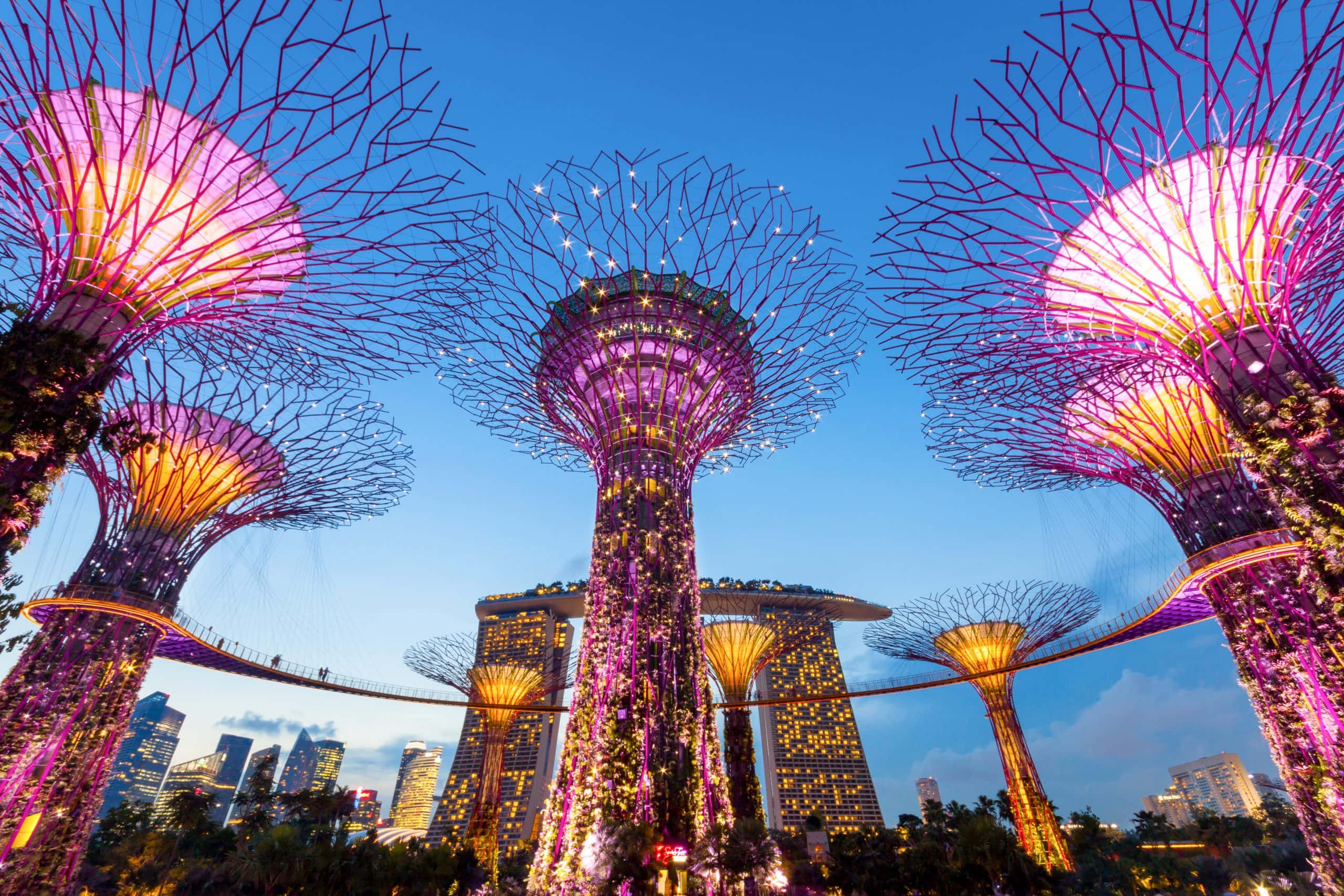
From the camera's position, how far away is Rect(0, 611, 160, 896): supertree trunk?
1247 cm

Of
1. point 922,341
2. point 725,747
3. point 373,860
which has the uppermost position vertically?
point 922,341

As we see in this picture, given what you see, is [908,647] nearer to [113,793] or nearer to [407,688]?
[407,688]

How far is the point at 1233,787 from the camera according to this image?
4975 inches

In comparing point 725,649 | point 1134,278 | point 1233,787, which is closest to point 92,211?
point 1134,278

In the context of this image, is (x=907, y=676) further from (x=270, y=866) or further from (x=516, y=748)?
(x=516, y=748)

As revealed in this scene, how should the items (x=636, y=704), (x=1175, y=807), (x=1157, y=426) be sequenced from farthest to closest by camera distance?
1. (x=1175, y=807)
2. (x=1157, y=426)
3. (x=636, y=704)

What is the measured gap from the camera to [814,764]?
70.5m

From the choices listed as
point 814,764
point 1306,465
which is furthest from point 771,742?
point 1306,465

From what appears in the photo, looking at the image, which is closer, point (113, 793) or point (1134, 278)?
point (1134, 278)

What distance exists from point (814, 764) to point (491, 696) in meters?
54.7

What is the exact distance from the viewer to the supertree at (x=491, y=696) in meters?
25.1

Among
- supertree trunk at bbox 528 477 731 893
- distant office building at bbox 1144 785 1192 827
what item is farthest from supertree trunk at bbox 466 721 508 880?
distant office building at bbox 1144 785 1192 827

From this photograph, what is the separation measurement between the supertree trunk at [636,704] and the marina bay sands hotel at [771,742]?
1891 inches

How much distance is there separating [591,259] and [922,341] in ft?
22.4
